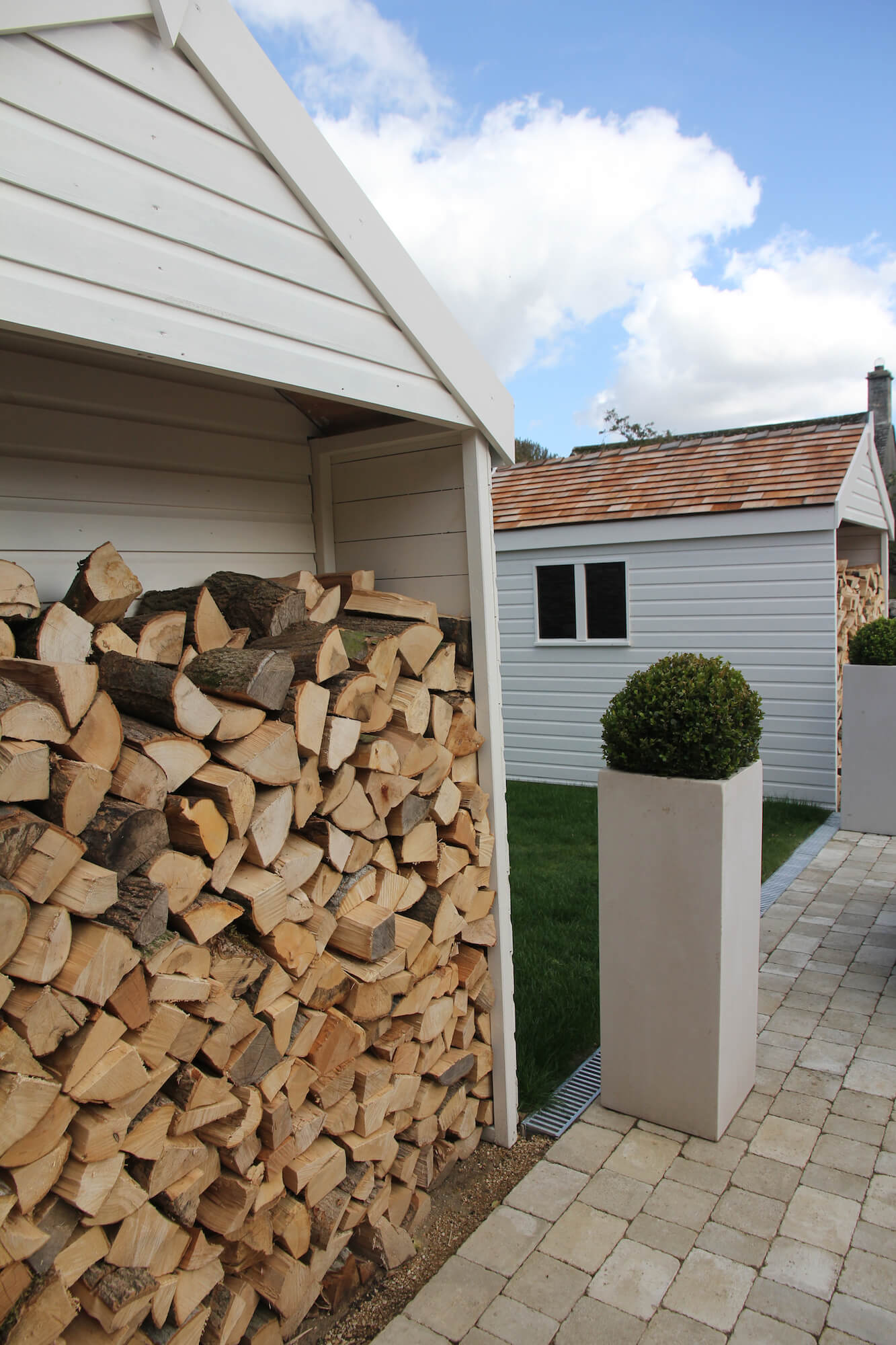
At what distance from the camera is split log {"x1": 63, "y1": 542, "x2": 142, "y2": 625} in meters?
2.06

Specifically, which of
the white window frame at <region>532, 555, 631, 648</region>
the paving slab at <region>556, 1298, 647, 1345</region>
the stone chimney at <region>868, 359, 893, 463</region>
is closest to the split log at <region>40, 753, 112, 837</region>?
the paving slab at <region>556, 1298, 647, 1345</region>

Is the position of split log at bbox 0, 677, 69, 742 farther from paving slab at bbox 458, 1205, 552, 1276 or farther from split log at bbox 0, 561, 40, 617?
paving slab at bbox 458, 1205, 552, 1276

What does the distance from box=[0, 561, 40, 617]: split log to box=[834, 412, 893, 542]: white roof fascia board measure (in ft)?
24.5

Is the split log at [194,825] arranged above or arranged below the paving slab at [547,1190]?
above

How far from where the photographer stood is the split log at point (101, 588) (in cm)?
206

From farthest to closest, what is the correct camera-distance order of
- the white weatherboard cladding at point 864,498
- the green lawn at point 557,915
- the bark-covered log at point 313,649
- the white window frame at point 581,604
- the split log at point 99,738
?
the white window frame at point 581,604 < the white weatherboard cladding at point 864,498 < the green lawn at point 557,915 < the bark-covered log at point 313,649 < the split log at point 99,738

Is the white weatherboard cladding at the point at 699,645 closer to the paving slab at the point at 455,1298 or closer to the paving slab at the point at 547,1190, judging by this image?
the paving slab at the point at 547,1190

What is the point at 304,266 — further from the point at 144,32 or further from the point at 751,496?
the point at 751,496

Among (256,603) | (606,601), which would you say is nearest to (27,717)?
(256,603)

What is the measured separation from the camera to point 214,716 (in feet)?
6.40

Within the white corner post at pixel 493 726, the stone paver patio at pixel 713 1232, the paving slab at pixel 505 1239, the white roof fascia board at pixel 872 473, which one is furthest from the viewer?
the white roof fascia board at pixel 872 473

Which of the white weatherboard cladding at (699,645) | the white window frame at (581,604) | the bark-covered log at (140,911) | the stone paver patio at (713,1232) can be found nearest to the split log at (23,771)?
the bark-covered log at (140,911)

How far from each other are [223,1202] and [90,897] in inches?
37.0

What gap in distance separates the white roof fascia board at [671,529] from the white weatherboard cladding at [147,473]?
6.03 m
